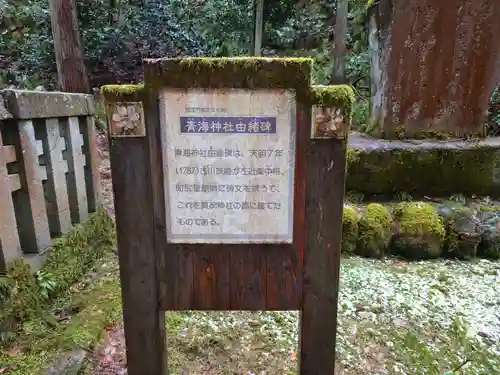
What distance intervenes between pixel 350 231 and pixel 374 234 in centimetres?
25

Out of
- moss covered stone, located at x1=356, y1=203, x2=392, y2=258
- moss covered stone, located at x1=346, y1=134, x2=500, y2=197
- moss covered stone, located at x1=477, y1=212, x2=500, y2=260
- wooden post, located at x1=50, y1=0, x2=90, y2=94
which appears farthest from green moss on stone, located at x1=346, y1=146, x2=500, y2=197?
wooden post, located at x1=50, y1=0, x2=90, y2=94

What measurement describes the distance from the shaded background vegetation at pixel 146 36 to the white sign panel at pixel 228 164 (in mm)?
5862

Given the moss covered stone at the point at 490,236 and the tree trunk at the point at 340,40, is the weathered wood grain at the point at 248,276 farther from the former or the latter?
the tree trunk at the point at 340,40

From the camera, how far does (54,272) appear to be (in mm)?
2750

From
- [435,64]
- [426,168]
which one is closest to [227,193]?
[426,168]

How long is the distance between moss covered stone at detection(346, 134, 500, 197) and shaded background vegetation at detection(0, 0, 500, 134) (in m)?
2.76

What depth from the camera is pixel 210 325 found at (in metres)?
2.74

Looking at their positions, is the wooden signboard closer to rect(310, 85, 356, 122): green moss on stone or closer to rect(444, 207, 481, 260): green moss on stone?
rect(310, 85, 356, 122): green moss on stone

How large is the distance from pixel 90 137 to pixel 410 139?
3.81 m

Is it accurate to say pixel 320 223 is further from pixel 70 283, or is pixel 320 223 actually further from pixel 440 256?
pixel 440 256

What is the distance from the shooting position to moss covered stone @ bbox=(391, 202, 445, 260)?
3.80 meters

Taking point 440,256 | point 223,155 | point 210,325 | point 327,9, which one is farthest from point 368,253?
point 327,9

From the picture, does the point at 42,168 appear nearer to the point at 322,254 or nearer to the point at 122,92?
the point at 122,92

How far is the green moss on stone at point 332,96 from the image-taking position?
1580mm
